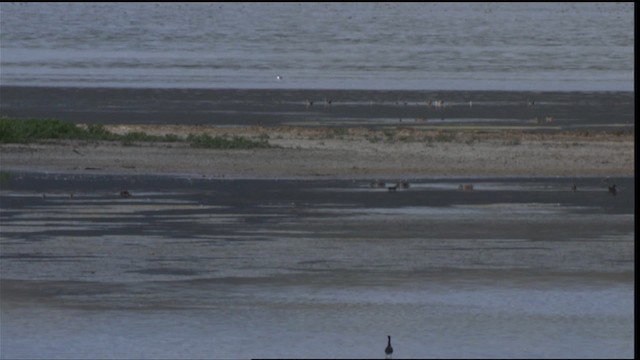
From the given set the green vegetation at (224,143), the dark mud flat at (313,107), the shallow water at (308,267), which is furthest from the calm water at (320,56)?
the shallow water at (308,267)

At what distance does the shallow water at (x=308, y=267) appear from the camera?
12.7m

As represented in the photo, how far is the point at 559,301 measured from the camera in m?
14.3

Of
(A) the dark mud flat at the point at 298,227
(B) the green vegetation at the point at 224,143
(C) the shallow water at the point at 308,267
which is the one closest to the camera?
(C) the shallow water at the point at 308,267

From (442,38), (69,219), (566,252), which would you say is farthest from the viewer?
(442,38)

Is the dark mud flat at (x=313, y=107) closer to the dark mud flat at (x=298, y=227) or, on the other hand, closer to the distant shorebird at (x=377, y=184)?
the distant shorebird at (x=377, y=184)

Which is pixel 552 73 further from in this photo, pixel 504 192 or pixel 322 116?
pixel 504 192

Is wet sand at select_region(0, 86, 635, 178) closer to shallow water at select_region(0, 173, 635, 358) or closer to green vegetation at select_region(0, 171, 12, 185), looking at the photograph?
green vegetation at select_region(0, 171, 12, 185)

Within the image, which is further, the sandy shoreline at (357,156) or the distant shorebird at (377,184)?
the sandy shoreline at (357,156)

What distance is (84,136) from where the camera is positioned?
27.2 meters

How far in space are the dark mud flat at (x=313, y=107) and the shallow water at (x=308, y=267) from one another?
9.90 metres

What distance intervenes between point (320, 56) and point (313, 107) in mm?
27166

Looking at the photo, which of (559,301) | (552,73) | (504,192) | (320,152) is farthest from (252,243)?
(552,73)

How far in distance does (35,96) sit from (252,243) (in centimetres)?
2255

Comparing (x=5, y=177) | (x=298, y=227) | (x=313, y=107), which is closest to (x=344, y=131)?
(x=313, y=107)
